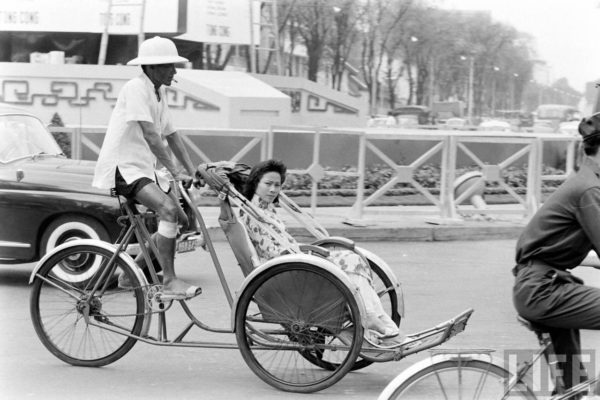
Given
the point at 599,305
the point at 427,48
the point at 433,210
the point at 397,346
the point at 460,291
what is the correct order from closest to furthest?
the point at 599,305 → the point at 397,346 → the point at 460,291 → the point at 433,210 → the point at 427,48

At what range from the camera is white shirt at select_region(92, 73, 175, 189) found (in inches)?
235

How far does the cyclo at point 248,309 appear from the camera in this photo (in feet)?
17.9

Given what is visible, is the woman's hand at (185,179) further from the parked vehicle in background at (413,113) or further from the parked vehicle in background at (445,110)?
the parked vehicle in background at (445,110)

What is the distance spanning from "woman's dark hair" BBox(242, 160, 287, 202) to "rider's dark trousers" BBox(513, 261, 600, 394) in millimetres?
2364

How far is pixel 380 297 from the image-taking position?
6109mm

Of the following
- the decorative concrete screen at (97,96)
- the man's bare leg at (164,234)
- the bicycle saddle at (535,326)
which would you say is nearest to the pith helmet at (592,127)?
the bicycle saddle at (535,326)

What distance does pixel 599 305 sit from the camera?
146 inches

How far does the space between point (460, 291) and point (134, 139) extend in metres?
4.32

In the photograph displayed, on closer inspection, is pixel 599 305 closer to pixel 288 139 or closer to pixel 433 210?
pixel 433 210

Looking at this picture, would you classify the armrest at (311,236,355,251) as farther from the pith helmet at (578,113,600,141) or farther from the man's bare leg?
the pith helmet at (578,113,600,141)

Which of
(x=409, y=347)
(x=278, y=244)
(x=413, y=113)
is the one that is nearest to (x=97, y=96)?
(x=278, y=244)

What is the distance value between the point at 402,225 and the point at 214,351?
6.56m

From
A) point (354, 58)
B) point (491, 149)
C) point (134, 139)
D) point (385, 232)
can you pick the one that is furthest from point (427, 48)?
point (134, 139)

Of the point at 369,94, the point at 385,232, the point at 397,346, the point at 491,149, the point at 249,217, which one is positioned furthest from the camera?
the point at 369,94
